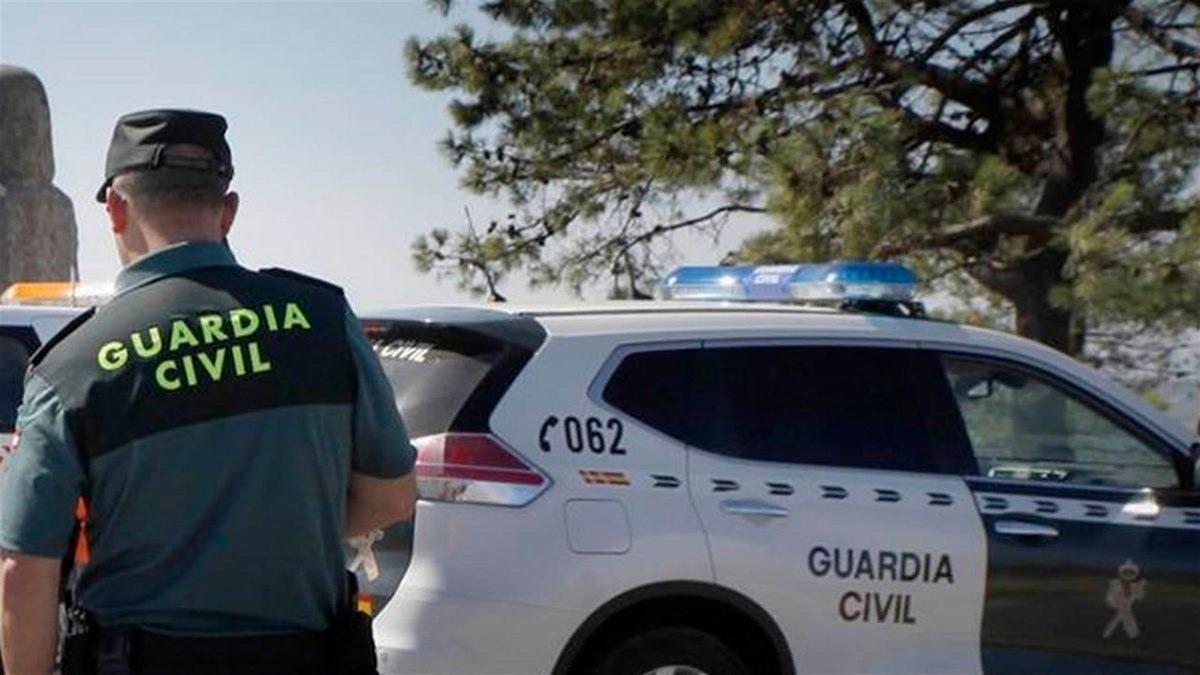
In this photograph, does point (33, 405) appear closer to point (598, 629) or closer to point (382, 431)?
point (382, 431)

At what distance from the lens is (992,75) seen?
1048cm

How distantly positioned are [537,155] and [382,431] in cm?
839

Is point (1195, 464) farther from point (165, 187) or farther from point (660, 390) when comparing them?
point (165, 187)

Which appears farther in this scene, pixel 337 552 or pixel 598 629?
pixel 598 629

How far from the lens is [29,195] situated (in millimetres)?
13102

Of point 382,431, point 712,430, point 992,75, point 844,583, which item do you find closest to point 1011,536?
point 844,583

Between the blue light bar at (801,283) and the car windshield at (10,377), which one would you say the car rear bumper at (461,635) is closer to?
the blue light bar at (801,283)

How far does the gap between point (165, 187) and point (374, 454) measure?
51 centimetres

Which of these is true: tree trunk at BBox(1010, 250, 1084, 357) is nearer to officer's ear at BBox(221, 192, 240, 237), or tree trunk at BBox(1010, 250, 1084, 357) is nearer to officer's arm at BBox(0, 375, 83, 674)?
officer's ear at BBox(221, 192, 240, 237)

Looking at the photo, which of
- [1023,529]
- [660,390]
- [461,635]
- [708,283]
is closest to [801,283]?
[708,283]

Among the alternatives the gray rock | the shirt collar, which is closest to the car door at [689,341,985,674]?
the shirt collar

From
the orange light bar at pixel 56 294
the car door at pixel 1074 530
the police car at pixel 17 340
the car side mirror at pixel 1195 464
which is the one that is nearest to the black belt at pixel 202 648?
the car door at pixel 1074 530

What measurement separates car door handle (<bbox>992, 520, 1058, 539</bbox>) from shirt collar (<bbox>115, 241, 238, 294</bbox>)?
3.24 metres

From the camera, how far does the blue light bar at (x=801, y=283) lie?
5543mm
